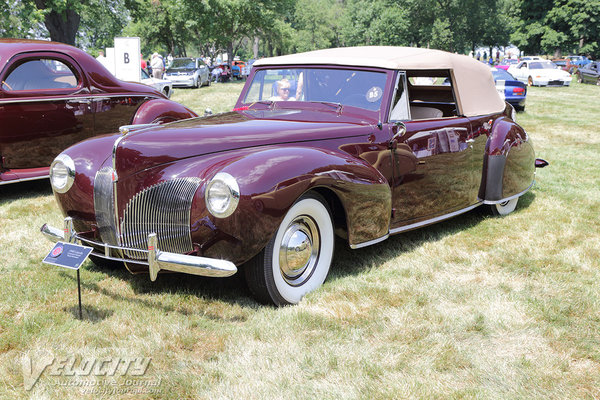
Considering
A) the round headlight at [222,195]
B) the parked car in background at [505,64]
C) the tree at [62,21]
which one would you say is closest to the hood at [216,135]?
the round headlight at [222,195]

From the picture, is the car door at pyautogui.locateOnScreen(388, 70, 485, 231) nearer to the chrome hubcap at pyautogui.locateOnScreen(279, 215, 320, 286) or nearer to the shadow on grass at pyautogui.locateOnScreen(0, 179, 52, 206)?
the chrome hubcap at pyautogui.locateOnScreen(279, 215, 320, 286)

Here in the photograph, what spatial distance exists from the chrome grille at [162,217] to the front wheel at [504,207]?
3.50m

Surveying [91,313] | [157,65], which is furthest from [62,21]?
[91,313]

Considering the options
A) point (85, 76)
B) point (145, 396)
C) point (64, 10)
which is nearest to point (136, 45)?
point (85, 76)

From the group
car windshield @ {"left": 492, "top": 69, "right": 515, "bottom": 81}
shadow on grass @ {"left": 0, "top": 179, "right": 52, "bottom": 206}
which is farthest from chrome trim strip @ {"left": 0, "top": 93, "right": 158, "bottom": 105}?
car windshield @ {"left": 492, "top": 69, "right": 515, "bottom": 81}

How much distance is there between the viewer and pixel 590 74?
28938 millimetres

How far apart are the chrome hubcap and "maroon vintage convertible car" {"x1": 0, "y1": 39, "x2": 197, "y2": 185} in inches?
156

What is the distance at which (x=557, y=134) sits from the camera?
11844 millimetres

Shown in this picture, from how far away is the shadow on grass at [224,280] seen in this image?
11.1ft

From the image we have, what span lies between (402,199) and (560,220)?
225 centimetres

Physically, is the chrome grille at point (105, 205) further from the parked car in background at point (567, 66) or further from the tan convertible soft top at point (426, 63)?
the parked car in background at point (567, 66)

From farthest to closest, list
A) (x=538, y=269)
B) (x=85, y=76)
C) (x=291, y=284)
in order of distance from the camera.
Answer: (x=85, y=76), (x=538, y=269), (x=291, y=284)

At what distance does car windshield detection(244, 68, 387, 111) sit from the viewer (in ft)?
13.6

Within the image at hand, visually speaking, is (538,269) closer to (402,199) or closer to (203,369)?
(402,199)
